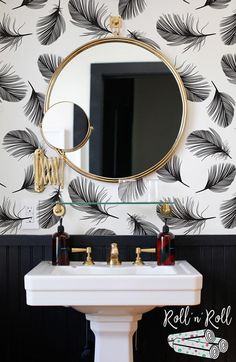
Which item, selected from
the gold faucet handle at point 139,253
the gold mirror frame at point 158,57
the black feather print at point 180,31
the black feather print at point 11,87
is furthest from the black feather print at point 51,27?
the gold faucet handle at point 139,253

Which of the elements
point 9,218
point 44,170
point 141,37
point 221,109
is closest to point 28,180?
point 44,170

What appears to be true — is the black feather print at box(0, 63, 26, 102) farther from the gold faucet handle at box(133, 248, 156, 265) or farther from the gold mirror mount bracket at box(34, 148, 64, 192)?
the gold faucet handle at box(133, 248, 156, 265)

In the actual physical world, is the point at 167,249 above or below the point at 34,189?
below

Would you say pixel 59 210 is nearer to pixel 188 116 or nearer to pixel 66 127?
pixel 66 127

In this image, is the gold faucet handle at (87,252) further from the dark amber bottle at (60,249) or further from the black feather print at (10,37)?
the black feather print at (10,37)

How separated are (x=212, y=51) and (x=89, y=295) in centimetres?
137

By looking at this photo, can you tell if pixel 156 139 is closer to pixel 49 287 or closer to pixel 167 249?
pixel 167 249

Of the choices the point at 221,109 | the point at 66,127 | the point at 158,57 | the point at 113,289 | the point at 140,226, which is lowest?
the point at 113,289

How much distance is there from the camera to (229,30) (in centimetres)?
269

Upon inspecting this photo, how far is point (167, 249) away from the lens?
2.48 meters

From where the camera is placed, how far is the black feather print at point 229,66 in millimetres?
2670

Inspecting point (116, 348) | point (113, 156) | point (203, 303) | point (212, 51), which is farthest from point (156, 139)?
point (116, 348)

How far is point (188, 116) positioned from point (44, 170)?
0.76m

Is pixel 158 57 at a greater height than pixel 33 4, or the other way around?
pixel 33 4
